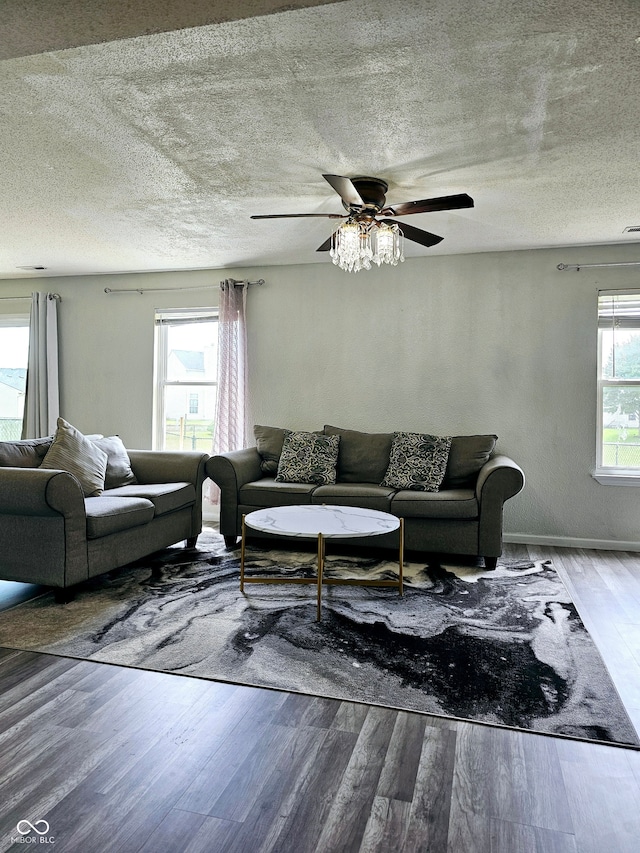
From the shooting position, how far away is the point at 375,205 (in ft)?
11.4

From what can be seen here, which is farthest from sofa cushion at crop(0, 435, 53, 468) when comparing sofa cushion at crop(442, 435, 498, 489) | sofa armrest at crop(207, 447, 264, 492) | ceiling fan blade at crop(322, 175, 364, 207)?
sofa cushion at crop(442, 435, 498, 489)

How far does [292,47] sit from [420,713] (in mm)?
2406

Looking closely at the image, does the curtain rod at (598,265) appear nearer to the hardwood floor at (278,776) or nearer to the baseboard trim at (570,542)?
the baseboard trim at (570,542)

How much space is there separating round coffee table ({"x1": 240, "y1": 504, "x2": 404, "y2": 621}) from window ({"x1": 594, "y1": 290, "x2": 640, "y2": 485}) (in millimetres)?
2262

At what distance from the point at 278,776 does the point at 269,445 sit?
139 inches

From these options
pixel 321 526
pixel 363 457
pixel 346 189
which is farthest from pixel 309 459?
pixel 346 189

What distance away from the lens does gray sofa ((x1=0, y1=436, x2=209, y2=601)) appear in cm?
326

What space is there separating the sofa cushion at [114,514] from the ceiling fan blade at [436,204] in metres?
2.29

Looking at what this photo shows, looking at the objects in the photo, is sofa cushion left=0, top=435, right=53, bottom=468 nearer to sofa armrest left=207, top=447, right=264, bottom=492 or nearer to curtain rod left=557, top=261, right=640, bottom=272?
sofa armrest left=207, top=447, right=264, bottom=492

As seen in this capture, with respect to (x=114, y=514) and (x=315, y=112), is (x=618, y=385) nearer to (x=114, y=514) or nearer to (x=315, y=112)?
(x=315, y=112)

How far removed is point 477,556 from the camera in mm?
4367

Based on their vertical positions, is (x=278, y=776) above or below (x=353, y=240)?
below

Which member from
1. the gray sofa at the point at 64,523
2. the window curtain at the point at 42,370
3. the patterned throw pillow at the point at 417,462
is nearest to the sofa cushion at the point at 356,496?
the patterned throw pillow at the point at 417,462

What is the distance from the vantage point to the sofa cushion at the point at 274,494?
15.0ft
